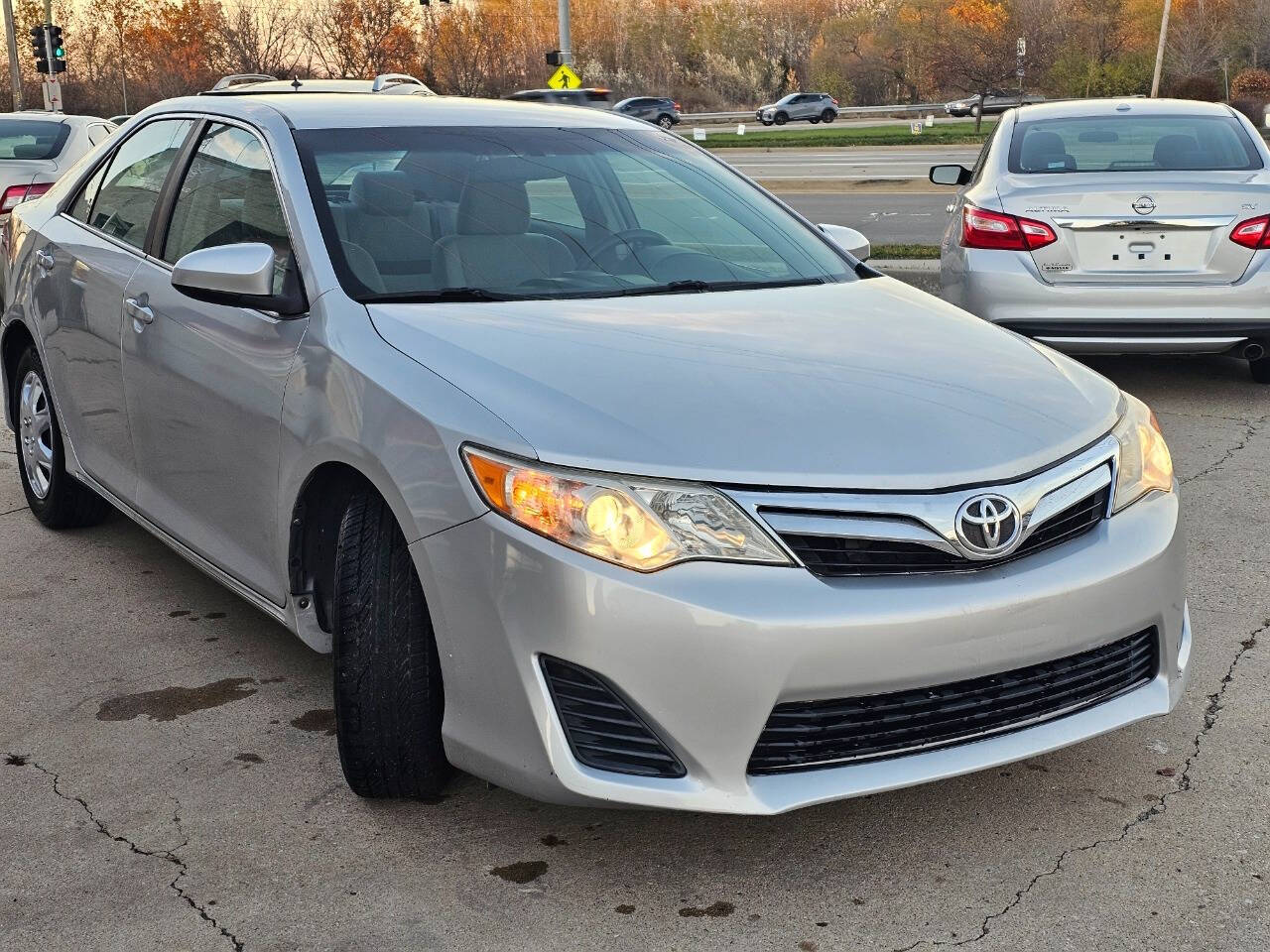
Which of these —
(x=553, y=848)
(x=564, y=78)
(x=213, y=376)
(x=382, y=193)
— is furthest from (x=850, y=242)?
(x=564, y=78)

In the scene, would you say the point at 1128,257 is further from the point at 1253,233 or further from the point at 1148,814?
the point at 1148,814

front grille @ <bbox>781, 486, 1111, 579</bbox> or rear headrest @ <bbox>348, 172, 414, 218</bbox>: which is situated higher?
rear headrest @ <bbox>348, 172, 414, 218</bbox>

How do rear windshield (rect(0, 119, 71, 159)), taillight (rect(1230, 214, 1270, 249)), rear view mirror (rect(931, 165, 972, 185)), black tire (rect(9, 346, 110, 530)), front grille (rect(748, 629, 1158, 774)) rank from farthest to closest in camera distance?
rear windshield (rect(0, 119, 71, 159)), rear view mirror (rect(931, 165, 972, 185)), taillight (rect(1230, 214, 1270, 249)), black tire (rect(9, 346, 110, 530)), front grille (rect(748, 629, 1158, 774))

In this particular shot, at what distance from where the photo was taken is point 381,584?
296 cm

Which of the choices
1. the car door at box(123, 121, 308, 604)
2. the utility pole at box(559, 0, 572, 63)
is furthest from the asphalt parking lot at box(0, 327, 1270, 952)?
the utility pole at box(559, 0, 572, 63)

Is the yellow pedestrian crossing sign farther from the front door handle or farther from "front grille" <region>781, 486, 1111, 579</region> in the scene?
"front grille" <region>781, 486, 1111, 579</region>

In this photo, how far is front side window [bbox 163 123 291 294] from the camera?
12.4 ft

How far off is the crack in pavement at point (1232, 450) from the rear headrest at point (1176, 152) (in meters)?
1.32

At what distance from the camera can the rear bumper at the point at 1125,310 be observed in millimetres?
6805

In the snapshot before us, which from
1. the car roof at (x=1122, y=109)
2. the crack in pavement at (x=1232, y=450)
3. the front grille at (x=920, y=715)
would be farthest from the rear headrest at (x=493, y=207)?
the car roof at (x=1122, y=109)

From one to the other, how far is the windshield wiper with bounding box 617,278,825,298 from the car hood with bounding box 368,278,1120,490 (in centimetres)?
7

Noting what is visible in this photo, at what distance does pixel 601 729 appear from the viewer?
2648mm

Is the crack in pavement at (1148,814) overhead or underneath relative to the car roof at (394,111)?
underneath

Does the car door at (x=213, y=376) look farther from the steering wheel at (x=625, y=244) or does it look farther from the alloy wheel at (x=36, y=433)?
the alloy wheel at (x=36, y=433)
